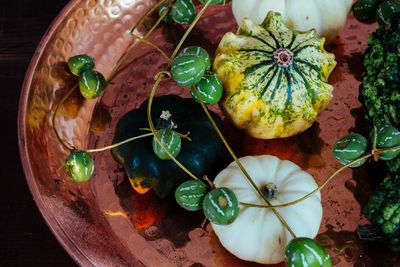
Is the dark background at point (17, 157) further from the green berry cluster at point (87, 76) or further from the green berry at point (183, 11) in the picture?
the green berry at point (183, 11)

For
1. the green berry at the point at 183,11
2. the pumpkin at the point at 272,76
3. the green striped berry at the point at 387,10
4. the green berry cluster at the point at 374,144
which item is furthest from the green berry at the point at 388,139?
the green berry at the point at 183,11

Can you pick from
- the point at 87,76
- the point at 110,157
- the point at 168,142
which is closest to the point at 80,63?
the point at 87,76

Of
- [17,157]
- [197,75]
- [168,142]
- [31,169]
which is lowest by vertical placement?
[17,157]

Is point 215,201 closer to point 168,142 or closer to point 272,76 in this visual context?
point 168,142

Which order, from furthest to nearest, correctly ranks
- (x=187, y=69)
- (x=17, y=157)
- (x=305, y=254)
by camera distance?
1. (x=17, y=157)
2. (x=187, y=69)
3. (x=305, y=254)

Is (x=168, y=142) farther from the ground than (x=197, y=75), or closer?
closer

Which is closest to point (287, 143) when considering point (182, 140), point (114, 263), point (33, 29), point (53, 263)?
point (182, 140)

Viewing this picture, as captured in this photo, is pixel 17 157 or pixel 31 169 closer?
pixel 31 169
